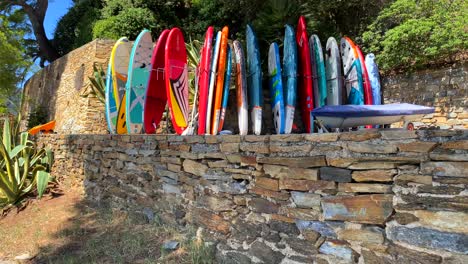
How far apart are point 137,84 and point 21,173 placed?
293 cm

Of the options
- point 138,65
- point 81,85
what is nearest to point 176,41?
point 138,65

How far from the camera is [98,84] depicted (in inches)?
277

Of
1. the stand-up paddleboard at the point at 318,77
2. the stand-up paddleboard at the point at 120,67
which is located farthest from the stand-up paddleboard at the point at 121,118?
the stand-up paddleboard at the point at 318,77

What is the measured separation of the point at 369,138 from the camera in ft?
6.00

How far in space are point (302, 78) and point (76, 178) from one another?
3.91 metres

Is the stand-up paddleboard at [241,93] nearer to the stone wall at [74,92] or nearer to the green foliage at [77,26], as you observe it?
the stone wall at [74,92]

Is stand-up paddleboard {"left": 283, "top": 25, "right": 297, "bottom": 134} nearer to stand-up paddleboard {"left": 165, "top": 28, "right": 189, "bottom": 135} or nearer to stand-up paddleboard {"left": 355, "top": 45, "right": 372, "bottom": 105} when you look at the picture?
stand-up paddleboard {"left": 355, "top": 45, "right": 372, "bottom": 105}

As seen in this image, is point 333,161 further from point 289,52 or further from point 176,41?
point 176,41

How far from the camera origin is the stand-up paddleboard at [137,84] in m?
4.68

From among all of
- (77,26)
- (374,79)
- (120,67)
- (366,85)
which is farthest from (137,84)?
(77,26)

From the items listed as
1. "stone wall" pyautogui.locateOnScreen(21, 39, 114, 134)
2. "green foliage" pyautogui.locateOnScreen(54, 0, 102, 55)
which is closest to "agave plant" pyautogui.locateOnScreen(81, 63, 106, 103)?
"stone wall" pyautogui.locateOnScreen(21, 39, 114, 134)

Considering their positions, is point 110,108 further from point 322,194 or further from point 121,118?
point 322,194

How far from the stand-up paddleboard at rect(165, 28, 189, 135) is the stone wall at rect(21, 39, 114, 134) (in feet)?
13.3

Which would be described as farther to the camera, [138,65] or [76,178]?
[76,178]
